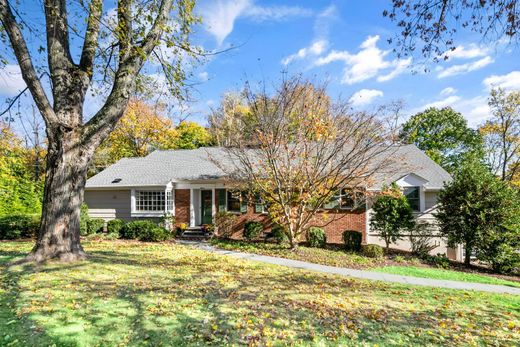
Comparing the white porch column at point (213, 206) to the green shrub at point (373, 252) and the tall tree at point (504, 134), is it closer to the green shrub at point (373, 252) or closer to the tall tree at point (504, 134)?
the green shrub at point (373, 252)

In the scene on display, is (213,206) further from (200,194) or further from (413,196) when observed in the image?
(413,196)

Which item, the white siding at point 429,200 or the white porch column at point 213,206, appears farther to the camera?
the white porch column at point 213,206

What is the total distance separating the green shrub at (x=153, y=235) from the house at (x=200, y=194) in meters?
2.76

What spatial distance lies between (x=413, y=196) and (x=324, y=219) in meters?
4.75

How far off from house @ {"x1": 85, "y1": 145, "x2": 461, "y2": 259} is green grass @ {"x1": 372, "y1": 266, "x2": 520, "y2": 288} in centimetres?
464

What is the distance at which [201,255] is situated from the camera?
10.4 metres

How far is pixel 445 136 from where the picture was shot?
34.3m

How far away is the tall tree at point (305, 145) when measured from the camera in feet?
36.5

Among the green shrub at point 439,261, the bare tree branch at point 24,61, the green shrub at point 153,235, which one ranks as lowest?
the green shrub at point 439,261

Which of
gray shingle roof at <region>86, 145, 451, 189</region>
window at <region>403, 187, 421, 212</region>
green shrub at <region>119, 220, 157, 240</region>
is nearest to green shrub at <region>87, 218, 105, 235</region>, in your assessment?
green shrub at <region>119, 220, 157, 240</region>

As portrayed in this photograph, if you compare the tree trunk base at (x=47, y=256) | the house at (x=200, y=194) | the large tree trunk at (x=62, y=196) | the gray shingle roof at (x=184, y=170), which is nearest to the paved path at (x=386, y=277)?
the house at (x=200, y=194)

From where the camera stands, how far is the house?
1479 centimetres

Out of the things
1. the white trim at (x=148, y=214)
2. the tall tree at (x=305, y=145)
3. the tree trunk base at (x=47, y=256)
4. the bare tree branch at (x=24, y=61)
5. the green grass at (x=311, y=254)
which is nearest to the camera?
the bare tree branch at (x=24, y=61)

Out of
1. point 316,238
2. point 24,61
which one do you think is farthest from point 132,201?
point 24,61
